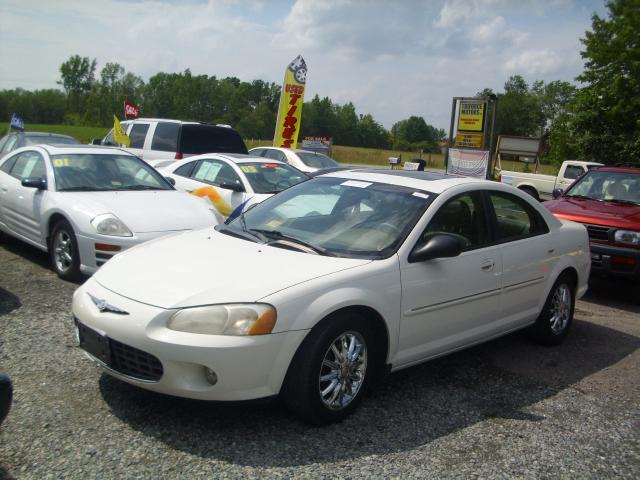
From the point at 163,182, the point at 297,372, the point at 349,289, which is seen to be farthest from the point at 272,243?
the point at 163,182

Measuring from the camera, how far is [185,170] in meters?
9.62

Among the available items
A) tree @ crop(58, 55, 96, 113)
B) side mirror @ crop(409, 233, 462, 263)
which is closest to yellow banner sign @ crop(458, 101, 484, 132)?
side mirror @ crop(409, 233, 462, 263)

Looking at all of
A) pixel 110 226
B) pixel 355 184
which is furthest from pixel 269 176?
pixel 355 184

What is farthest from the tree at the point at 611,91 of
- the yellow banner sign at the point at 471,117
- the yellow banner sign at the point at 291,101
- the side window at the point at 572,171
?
the yellow banner sign at the point at 291,101

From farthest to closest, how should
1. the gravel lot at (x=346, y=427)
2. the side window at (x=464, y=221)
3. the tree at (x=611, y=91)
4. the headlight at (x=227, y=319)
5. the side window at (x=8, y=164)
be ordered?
the tree at (x=611, y=91)
the side window at (x=8, y=164)
the side window at (x=464, y=221)
the headlight at (x=227, y=319)
the gravel lot at (x=346, y=427)

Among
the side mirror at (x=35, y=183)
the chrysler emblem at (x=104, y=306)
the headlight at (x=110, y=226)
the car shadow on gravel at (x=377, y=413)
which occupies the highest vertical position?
the side mirror at (x=35, y=183)

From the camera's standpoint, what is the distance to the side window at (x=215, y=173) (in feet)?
29.1

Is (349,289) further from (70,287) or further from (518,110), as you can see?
(518,110)

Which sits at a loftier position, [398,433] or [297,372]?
[297,372]

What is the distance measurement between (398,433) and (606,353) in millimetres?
2871

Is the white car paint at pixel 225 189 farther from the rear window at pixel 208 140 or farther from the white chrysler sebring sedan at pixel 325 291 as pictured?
the white chrysler sebring sedan at pixel 325 291

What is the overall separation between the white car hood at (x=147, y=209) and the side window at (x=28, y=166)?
3.15 feet

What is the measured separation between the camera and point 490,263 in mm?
4543

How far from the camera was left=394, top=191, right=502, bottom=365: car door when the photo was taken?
3959 millimetres
